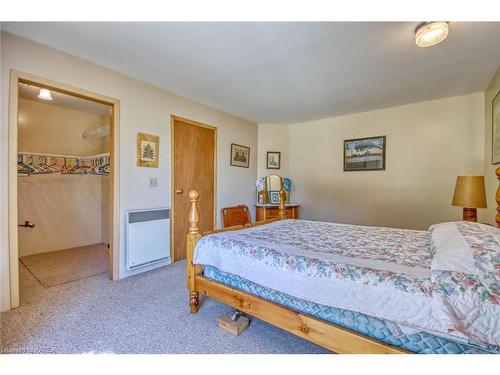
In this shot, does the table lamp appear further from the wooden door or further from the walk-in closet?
the walk-in closet

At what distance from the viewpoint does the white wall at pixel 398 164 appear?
119 inches

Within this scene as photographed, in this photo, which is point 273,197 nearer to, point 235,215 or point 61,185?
point 235,215

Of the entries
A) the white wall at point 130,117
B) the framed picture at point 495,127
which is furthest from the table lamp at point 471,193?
the white wall at point 130,117

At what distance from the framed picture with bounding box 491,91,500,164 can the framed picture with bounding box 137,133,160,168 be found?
370cm

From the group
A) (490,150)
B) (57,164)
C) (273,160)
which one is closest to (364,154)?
(490,150)

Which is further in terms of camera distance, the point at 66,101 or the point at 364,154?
the point at 364,154

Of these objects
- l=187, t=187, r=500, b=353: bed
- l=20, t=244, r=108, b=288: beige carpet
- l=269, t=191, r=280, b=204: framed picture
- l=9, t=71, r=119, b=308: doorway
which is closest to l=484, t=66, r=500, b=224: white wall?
l=187, t=187, r=500, b=353: bed

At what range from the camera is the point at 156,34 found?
1836mm

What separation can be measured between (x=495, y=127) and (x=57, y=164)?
17.2ft

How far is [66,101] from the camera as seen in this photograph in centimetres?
336

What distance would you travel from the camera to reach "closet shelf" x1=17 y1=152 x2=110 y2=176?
2.81 m

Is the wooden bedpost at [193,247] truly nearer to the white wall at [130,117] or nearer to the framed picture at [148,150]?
the white wall at [130,117]
